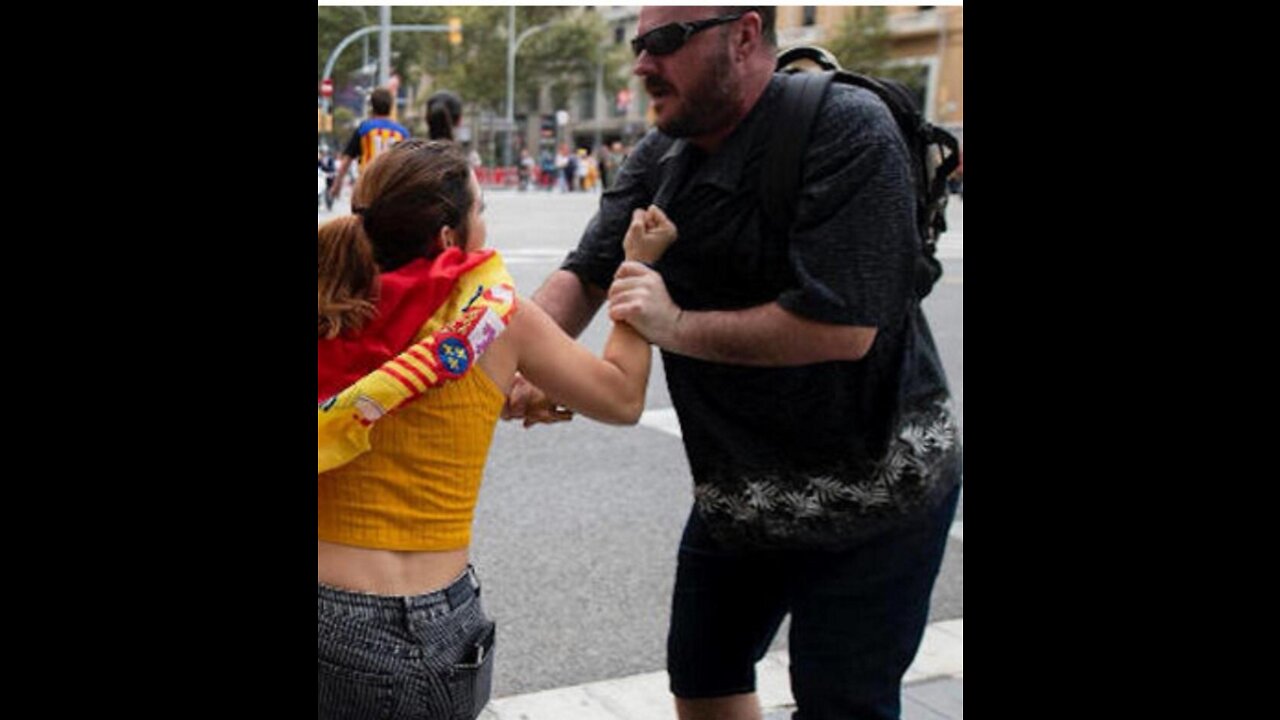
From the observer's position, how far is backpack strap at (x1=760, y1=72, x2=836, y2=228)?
80.0 inches

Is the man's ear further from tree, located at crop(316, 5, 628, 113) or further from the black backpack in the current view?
tree, located at crop(316, 5, 628, 113)

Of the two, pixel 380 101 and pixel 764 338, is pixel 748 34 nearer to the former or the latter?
pixel 764 338

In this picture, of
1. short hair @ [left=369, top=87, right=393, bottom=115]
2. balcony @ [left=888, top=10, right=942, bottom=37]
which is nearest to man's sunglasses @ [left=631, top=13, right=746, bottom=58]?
short hair @ [left=369, top=87, right=393, bottom=115]

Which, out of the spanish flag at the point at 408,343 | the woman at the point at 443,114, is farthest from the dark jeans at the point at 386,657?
the woman at the point at 443,114

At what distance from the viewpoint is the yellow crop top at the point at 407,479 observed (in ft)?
6.43

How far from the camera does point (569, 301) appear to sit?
249 cm

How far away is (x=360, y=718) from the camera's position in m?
1.92

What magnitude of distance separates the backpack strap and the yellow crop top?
530mm

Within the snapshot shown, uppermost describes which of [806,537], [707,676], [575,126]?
[575,126]

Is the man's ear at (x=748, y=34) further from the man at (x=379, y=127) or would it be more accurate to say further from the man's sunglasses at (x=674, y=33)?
the man at (x=379, y=127)
